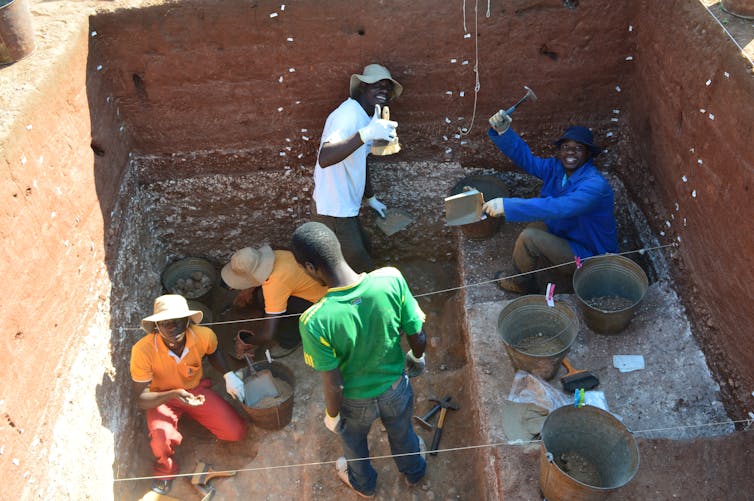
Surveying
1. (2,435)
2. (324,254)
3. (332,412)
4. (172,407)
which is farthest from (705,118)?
(2,435)

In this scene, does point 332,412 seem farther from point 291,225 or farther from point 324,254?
point 291,225

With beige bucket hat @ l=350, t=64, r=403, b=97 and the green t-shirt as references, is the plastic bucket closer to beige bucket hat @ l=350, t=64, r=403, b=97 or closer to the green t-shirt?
beige bucket hat @ l=350, t=64, r=403, b=97

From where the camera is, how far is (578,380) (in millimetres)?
3957

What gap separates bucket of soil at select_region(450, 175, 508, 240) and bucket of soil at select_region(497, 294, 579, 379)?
41.6 inches

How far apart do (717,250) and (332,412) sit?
8.30 feet

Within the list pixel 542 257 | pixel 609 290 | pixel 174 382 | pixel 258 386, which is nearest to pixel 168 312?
pixel 174 382

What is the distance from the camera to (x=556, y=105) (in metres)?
5.14

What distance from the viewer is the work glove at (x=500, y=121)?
15.0 ft

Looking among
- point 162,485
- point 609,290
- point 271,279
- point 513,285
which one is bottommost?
point 162,485

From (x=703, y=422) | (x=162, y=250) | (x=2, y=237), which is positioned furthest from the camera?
(x=162, y=250)

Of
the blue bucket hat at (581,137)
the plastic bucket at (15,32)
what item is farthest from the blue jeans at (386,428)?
the plastic bucket at (15,32)

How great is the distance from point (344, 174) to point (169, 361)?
1.88 meters

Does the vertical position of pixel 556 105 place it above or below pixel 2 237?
below

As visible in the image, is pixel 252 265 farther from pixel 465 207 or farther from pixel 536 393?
pixel 536 393
